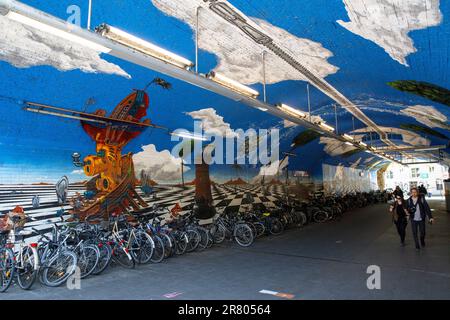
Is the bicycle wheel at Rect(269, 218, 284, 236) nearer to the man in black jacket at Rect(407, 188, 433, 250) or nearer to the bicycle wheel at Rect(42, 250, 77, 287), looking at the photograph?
the man in black jacket at Rect(407, 188, 433, 250)

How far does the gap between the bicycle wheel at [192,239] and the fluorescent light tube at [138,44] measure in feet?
15.2

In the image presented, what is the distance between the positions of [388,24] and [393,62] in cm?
158

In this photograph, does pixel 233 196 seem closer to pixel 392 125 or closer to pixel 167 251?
pixel 167 251

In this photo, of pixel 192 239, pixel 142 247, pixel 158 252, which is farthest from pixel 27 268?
pixel 192 239

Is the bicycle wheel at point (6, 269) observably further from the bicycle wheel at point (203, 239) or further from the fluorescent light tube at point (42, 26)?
the bicycle wheel at point (203, 239)

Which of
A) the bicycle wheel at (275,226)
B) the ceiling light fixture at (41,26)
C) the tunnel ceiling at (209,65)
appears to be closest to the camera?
the ceiling light fixture at (41,26)

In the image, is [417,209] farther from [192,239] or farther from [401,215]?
[192,239]

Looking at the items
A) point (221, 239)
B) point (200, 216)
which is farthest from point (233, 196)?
point (221, 239)

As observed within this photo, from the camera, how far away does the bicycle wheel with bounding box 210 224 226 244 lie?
8677mm

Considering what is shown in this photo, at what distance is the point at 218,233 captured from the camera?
8.78 m

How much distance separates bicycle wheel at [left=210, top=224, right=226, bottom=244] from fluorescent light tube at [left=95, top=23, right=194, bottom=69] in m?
5.56

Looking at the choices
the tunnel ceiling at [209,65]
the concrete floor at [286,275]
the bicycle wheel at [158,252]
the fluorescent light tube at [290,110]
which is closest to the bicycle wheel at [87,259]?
the concrete floor at [286,275]

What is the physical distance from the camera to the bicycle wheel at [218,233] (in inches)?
342

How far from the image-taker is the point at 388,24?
4.14 meters
